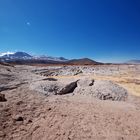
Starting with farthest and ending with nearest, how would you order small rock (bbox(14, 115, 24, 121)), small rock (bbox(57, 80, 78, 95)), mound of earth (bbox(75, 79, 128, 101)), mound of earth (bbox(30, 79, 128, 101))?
small rock (bbox(57, 80, 78, 95))
mound of earth (bbox(75, 79, 128, 101))
mound of earth (bbox(30, 79, 128, 101))
small rock (bbox(14, 115, 24, 121))

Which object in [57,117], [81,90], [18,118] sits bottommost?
[57,117]

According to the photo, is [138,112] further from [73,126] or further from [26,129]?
[26,129]

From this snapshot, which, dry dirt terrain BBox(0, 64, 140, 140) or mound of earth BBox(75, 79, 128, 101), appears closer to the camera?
dry dirt terrain BBox(0, 64, 140, 140)

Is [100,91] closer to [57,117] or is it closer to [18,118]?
[57,117]

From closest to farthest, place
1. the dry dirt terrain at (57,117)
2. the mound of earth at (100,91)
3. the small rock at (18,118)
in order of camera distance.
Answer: the dry dirt terrain at (57,117) < the small rock at (18,118) < the mound of earth at (100,91)


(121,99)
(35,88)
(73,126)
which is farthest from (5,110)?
(121,99)

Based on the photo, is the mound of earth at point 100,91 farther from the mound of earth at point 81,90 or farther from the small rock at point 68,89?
the small rock at point 68,89

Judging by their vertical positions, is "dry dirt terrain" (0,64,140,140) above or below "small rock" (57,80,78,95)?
below

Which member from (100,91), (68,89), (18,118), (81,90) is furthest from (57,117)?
(100,91)

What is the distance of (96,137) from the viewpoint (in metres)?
6.38

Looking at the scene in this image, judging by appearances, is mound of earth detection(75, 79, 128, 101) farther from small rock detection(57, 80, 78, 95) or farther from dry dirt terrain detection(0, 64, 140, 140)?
small rock detection(57, 80, 78, 95)

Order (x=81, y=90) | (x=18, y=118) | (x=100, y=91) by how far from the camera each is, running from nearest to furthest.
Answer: (x=18, y=118) < (x=100, y=91) < (x=81, y=90)

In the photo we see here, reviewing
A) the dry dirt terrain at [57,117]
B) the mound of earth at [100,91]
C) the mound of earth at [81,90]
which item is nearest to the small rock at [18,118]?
the dry dirt terrain at [57,117]

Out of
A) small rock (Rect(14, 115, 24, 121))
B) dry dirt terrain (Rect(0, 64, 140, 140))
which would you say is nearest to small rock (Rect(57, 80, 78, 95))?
dry dirt terrain (Rect(0, 64, 140, 140))
